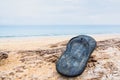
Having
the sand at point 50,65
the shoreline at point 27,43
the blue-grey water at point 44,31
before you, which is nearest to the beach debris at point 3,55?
the sand at point 50,65

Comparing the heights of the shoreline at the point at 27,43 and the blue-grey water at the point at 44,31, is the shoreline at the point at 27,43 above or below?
above

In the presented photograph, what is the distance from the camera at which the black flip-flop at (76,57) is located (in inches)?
240

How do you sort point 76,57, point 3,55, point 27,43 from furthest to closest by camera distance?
1. point 27,43
2. point 3,55
3. point 76,57

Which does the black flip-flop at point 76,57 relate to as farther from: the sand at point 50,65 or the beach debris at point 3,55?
the beach debris at point 3,55

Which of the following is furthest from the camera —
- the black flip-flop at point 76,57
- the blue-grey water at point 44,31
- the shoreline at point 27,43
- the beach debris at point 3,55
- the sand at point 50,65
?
the blue-grey water at point 44,31

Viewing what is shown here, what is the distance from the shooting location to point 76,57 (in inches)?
251

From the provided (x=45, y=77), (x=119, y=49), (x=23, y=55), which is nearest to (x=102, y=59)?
(x=119, y=49)

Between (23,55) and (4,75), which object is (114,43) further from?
(4,75)

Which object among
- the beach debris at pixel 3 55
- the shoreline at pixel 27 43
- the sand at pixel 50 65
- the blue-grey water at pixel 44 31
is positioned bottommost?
the blue-grey water at pixel 44 31

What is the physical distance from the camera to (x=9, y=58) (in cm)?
731

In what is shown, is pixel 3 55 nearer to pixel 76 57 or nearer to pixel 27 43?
pixel 76 57

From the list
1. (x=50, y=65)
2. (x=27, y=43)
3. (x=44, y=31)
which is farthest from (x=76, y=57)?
(x=44, y=31)

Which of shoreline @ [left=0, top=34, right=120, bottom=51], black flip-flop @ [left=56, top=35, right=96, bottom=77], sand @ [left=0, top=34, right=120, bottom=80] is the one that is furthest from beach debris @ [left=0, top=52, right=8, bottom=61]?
black flip-flop @ [left=56, top=35, right=96, bottom=77]

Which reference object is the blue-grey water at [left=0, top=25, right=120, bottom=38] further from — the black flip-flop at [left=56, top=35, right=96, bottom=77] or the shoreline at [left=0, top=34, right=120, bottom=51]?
the black flip-flop at [left=56, top=35, right=96, bottom=77]
